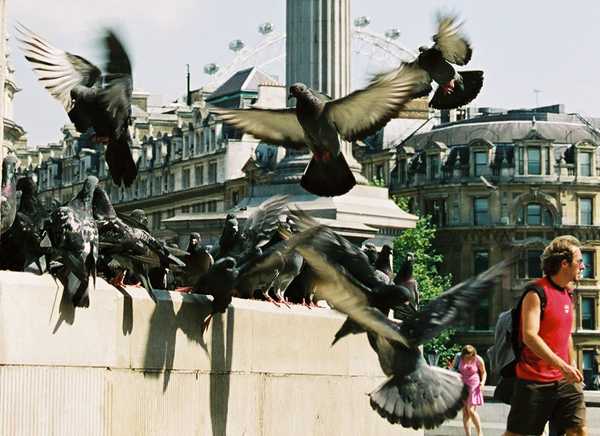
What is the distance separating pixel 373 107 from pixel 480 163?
90.2m

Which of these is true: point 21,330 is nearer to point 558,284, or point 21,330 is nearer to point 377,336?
point 377,336

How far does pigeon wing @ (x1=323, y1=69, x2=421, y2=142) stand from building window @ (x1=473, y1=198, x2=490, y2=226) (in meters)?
89.1

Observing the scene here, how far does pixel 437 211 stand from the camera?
10512 centimetres

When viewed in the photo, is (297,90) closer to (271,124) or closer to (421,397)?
(271,124)

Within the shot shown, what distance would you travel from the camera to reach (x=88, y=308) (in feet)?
36.9

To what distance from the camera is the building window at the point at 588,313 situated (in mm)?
100938

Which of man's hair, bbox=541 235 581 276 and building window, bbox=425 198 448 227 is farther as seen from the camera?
building window, bbox=425 198 448 227

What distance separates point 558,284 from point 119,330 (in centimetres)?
310

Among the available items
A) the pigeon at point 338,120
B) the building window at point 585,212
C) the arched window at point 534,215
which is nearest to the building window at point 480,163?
the arched window at point 534,215

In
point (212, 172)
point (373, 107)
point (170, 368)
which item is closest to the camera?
point (170, 368)

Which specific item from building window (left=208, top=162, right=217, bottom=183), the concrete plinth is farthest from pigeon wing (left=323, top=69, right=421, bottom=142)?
building window (left=208, top=162, right=217, bottom=183)

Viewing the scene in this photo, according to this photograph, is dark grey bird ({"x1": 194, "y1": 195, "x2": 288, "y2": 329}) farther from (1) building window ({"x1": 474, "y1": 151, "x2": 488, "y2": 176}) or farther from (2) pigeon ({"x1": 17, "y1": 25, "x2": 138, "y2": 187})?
(1) building window ({"x1": 474, "y1": 151, "x2": 488, "y2": 176})

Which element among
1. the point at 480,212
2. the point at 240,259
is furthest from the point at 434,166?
the point at 240,259

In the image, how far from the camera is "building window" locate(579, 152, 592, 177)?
10356 cm
